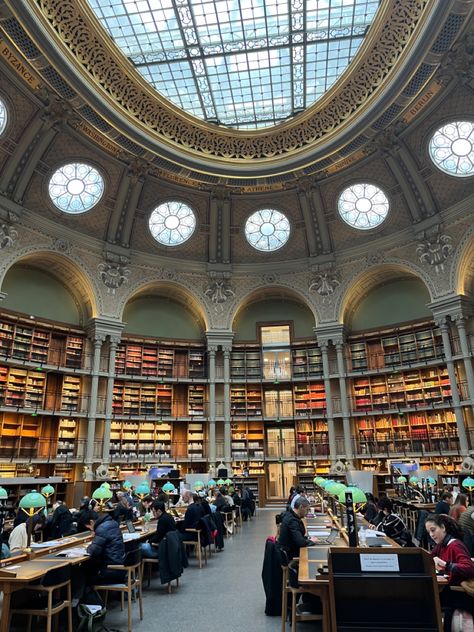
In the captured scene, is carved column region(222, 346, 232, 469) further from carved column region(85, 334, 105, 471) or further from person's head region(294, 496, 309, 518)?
person's head region(294, 496, 309, 518)

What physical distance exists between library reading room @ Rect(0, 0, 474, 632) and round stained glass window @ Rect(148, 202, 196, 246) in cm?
10

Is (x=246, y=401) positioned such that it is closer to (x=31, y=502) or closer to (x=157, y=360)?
(x=157, y=360)

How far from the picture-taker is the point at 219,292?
19297 mm

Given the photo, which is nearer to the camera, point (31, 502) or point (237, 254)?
point (31, 502)

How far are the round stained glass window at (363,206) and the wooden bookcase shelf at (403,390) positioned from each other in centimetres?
618

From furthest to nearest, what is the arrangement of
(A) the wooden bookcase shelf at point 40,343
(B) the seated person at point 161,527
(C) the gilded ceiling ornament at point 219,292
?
(C) the gilded ceiling ornament at point 219,292
(A) the wooden bookcase shelf at point 40,343
(B) the seated person at point 161,527

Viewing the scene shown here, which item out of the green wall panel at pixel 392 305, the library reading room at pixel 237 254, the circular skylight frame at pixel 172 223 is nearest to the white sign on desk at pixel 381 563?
the library reading room at pixel 237 254

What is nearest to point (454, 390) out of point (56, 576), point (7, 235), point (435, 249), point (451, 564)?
point (435, 249)

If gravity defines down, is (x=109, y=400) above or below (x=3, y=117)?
below

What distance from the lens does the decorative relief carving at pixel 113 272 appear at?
17.5m

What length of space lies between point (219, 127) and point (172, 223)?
4420mm

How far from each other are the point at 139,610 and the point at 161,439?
1304 cm

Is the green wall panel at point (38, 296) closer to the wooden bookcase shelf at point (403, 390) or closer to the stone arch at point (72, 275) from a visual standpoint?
the stone arch at point (72, 275)

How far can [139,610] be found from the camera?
5082 mm
